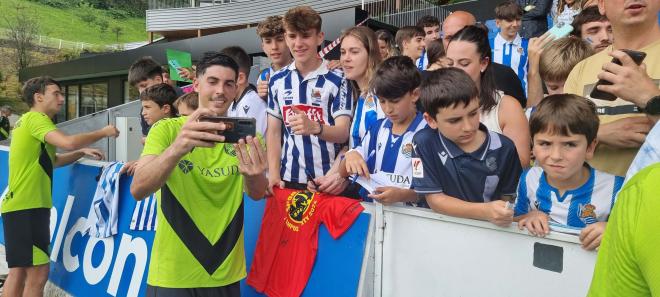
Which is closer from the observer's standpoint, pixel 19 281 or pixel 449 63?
pixel 449 63

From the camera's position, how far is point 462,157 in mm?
2404

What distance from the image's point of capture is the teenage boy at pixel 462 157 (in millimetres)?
2389

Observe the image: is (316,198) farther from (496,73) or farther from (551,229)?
(496,73)

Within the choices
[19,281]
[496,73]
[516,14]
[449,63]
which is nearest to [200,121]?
[449,63]

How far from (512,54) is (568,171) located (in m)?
4.26

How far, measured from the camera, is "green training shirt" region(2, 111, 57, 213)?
4.56 m

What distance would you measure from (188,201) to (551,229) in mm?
1852

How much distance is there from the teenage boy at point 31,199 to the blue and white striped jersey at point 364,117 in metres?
2.74

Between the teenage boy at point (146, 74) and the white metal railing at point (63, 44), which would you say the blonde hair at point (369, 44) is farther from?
the white metal railing at point (63, 44)

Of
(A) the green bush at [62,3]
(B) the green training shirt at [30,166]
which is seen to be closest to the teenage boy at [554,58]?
(B) the green training shirt at [30,166]

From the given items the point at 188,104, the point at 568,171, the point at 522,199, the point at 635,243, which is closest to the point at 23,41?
the point at 188,104

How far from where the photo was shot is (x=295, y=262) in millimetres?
3039

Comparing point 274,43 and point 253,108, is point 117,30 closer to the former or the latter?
point 274,43

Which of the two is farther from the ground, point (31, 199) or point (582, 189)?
point (582, 189)
